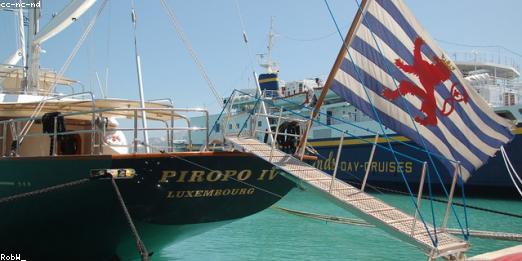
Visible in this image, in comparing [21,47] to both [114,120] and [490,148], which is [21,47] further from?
[490,148]

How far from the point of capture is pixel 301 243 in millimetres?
12867

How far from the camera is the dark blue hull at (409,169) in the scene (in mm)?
24844

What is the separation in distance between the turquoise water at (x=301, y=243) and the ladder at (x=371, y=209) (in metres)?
3.64

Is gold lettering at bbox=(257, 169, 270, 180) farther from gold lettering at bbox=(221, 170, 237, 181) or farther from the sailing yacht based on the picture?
gold lettering at bbox=(221, 170, 237, 181)

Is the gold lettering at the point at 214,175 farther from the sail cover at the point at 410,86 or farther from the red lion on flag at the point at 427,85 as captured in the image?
Result: the red lion on flag at the point at 427,85

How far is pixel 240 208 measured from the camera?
9.34 metres

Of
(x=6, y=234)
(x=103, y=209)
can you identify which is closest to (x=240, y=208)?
(x=103, y=209)

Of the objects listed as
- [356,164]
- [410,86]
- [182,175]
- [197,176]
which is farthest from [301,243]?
[356,164]

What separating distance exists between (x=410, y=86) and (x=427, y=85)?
0.95ft

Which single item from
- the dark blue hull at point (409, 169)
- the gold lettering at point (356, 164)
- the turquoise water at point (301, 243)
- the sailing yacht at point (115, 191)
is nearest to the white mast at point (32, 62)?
the sailing yacht at point (115, 191)

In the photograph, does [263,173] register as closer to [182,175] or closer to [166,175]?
[182,175]

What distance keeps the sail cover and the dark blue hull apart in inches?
537

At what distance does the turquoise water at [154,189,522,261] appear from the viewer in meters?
11.3

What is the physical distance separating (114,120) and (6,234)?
12.4 ft
